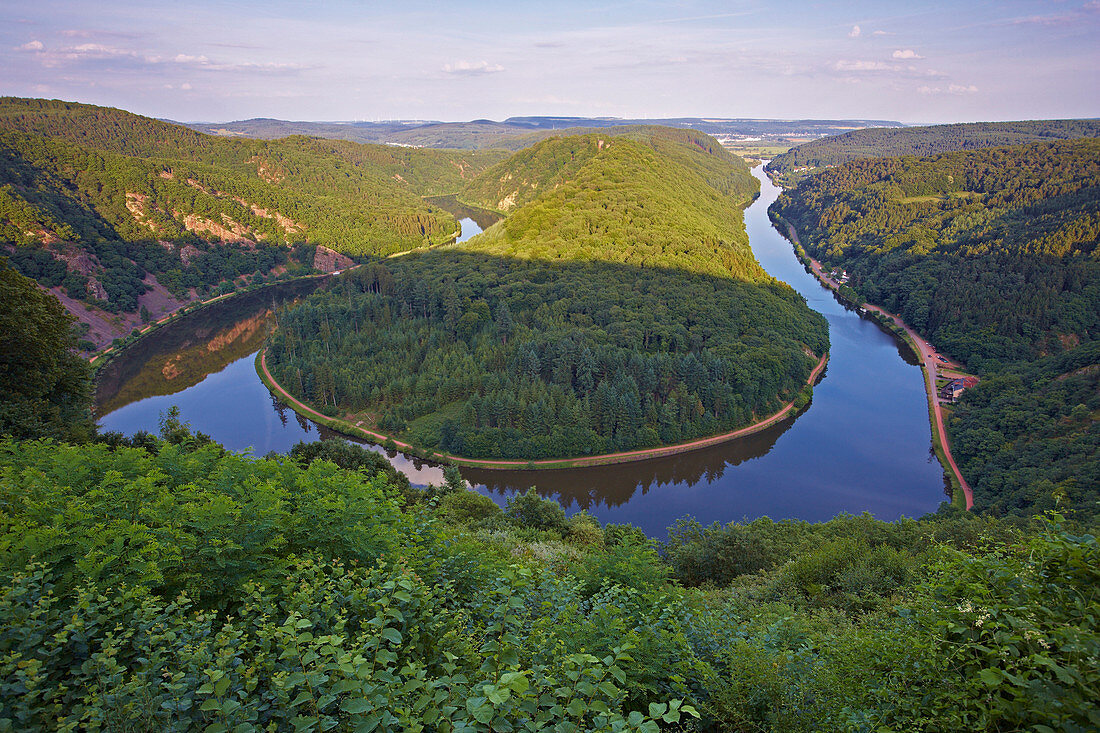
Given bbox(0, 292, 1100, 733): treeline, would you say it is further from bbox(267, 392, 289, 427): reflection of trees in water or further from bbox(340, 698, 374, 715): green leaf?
bbox(267, 392, 289, 427): reflection of trees in water

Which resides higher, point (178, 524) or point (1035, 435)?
point (178, 524)

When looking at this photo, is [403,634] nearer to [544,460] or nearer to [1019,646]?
[1019,646]

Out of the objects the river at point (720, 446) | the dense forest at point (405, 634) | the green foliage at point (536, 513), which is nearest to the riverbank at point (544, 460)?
the river at point (720, 446)

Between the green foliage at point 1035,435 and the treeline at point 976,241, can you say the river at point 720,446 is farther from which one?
the treeline at point 976,241

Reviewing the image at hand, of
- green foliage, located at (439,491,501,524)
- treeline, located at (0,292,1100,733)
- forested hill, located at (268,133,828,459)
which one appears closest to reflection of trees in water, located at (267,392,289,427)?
forested hill, located at (268,133,828,459)

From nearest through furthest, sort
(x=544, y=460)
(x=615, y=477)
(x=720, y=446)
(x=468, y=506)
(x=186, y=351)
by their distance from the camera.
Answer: (x=468, y=506), (x=615, y=477), (x=544, y=460), (x=720, y=446), (x=186, y=351)

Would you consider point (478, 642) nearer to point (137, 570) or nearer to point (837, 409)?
point (137, 570)

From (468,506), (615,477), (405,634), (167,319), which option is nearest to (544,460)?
(615,477)
